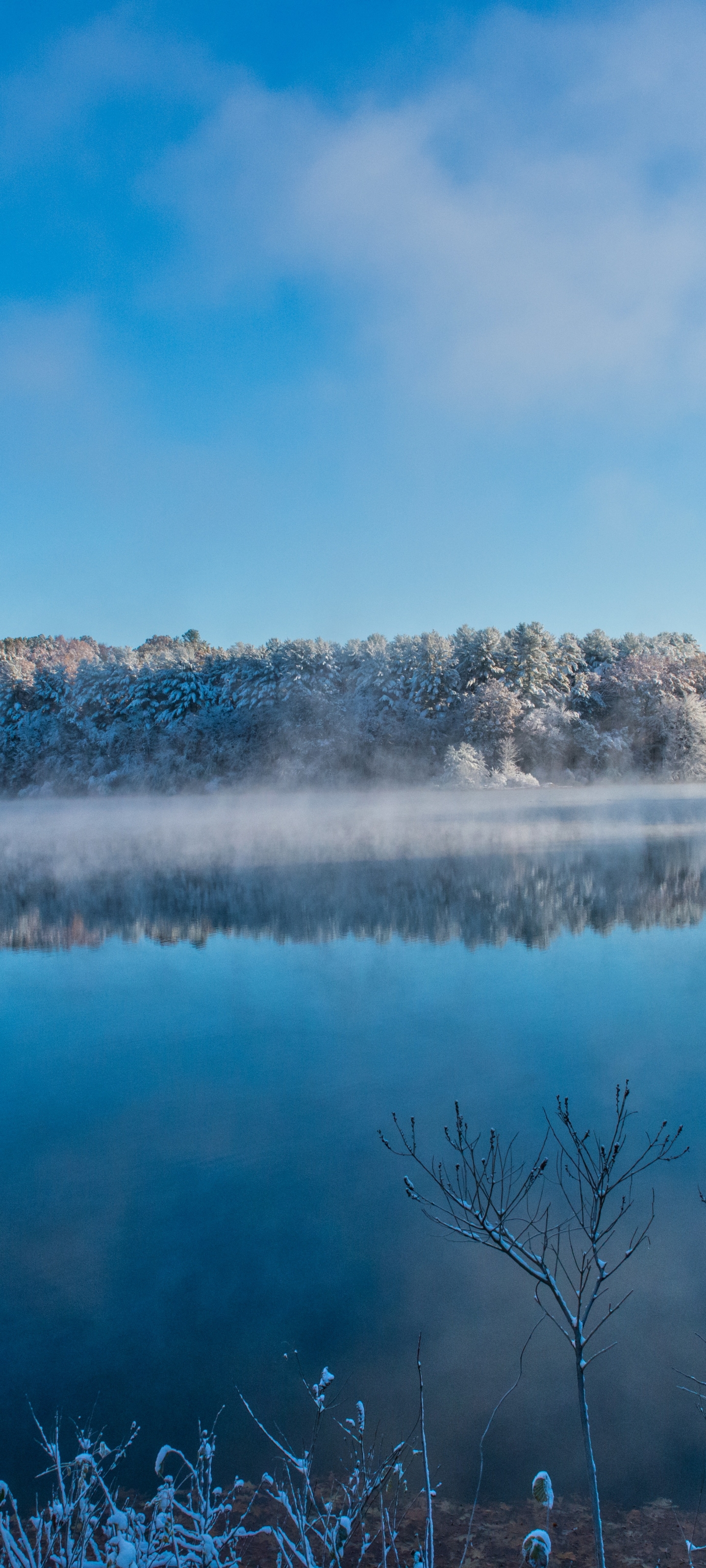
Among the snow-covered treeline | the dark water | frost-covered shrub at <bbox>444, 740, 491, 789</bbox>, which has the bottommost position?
the dark water

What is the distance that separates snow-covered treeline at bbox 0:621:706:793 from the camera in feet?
120

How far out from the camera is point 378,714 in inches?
1496

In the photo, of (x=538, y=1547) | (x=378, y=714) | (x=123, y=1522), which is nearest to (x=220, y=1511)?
(x=123, y=1522)

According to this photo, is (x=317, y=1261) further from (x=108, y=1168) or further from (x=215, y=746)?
(x=215, y=746)

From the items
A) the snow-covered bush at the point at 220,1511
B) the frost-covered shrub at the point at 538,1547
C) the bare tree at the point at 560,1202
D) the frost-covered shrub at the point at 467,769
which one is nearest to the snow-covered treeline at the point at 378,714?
the frost-covered shrub at the point at 467,769

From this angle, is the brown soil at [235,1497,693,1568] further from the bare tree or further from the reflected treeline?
the reflected treeline

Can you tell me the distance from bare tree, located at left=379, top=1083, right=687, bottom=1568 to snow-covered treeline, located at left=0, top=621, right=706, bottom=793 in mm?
30007

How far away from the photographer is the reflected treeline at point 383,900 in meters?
10.2

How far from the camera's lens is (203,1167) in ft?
14.6

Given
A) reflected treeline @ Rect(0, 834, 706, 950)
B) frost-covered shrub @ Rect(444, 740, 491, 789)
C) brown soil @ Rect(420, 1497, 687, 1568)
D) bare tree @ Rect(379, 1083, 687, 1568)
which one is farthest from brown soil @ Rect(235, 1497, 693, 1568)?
frost-covered shrub @ Rect(444, 740, 491, 789)

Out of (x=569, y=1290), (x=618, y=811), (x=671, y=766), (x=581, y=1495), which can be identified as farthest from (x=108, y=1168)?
(x=671, y=766)

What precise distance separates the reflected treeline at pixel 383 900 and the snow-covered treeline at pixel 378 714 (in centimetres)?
2032

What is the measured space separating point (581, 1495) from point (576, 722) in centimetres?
3587

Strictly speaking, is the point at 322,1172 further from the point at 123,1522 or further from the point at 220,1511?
the point at 123,1522
